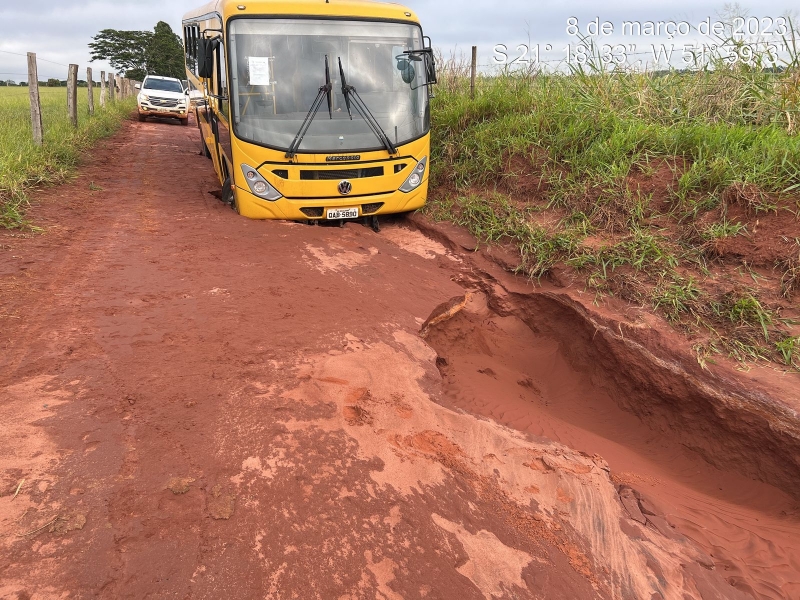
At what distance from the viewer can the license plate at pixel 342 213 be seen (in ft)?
21.2

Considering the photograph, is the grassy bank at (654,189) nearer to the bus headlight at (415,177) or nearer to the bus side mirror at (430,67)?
the bus headlight at (415,177)

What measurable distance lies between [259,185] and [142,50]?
40929 mm

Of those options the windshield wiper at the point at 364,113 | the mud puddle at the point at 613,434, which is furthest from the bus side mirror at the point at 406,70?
the mud puddle at the point at 613,434

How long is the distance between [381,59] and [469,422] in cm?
473

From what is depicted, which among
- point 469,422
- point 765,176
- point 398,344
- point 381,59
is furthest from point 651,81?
point 469,422

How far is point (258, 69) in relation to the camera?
5.84 meters

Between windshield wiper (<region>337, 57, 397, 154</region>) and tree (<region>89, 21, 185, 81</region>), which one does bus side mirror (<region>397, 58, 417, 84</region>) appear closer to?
windshield wiper (<region>337, 57, 397, 154</region>)

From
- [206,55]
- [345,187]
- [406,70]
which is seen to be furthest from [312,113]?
[206,55]

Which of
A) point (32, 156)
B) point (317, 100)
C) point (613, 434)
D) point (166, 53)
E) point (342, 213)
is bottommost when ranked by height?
point (613, 434)

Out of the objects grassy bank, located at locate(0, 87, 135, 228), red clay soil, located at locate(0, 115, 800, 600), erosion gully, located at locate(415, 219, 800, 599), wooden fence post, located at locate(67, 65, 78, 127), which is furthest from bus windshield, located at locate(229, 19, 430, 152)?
wooden fence post, located at locate(67, 65, 78, 127)

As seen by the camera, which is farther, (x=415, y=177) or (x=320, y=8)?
(x=415, y=177)

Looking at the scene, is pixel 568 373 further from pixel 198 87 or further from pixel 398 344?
pixel 198 87

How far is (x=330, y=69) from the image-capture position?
6.03 metres

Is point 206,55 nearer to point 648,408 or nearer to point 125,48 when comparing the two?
point 648,408
